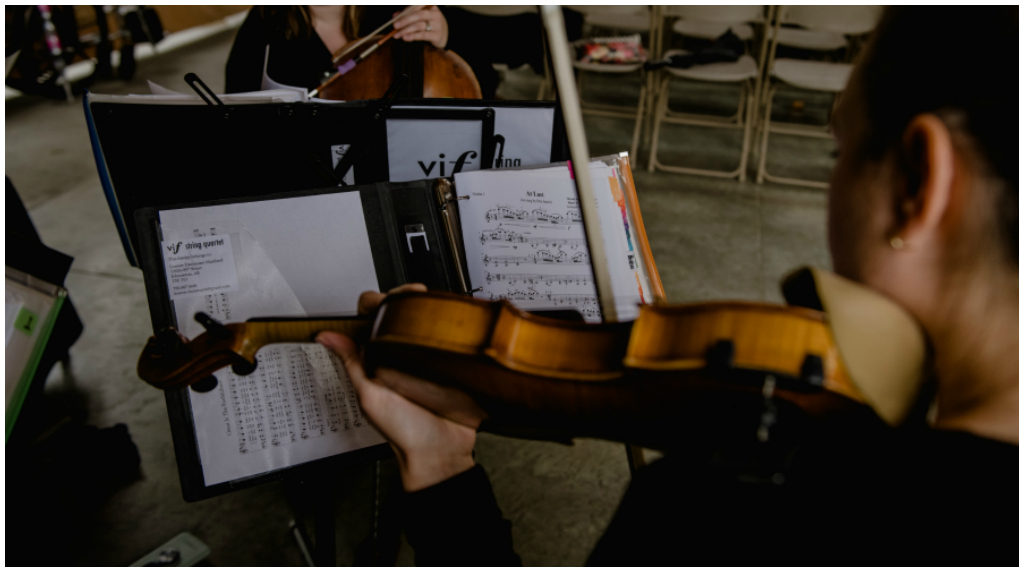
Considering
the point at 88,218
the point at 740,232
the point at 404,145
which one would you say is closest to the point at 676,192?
the point at 740,232

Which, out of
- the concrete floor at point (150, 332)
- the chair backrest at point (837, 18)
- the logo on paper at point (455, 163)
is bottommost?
the concrete floor at point (150, 332)

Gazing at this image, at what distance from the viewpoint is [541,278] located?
993mm

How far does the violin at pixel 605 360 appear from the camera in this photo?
54cm

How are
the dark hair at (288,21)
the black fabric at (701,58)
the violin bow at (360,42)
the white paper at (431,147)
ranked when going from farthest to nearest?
the black fabric at (701,58), the dark hair at (288,21), the violin bow at (360,42), the white paper at (431,147)

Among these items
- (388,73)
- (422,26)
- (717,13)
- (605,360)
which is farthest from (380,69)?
(717,13)

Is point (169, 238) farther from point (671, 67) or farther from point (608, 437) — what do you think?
point (671, 67)

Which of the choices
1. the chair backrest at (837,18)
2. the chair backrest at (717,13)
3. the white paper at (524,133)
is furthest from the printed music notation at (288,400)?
the chair backrest at (837,18)

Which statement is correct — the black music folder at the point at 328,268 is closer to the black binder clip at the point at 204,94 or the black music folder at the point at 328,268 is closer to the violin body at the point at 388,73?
the black binder clip at the point at 204,94

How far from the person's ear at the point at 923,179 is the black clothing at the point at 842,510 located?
A: 19 centimetres

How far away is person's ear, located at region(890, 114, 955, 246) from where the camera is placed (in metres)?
0.44

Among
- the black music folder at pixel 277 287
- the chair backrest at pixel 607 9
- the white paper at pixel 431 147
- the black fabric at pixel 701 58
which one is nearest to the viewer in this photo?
the black music folder at pixel 277 287

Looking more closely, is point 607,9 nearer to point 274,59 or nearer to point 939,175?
point 274,59

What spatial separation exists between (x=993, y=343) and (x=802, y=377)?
0.16m

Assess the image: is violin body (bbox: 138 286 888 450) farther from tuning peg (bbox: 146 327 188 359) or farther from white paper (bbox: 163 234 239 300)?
white paper (bbox: 163 234 239 300)
